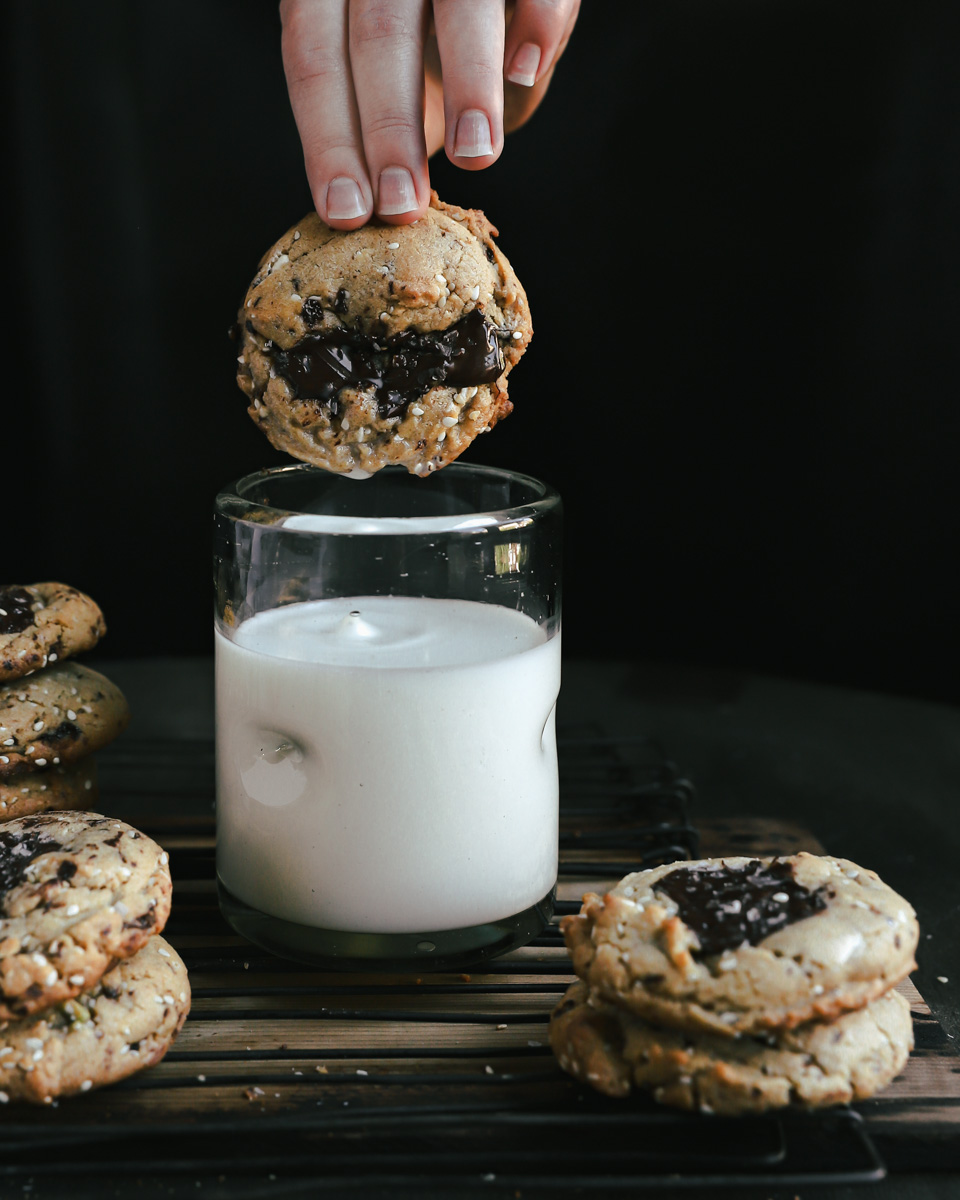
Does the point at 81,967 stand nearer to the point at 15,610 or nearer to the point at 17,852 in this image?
the point at 17,852

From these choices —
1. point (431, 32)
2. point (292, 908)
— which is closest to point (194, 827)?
point (292, 908)

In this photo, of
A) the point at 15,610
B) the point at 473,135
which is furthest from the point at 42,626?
the point at 473,135

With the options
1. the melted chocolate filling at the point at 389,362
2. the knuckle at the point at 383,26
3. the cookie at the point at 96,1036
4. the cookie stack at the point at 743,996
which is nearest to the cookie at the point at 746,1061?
the cookie stack at the point at 743,996

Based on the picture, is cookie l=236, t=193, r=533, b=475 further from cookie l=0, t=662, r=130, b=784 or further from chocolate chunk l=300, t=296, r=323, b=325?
cookie l=0, t=662, r=130, b=784

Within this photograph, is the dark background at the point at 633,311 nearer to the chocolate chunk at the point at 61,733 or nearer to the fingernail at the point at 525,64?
the fingernail at the point at 525,64

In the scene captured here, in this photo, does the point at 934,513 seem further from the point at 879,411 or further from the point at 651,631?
the point at 651,631

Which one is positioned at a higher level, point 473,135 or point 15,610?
point 473,135

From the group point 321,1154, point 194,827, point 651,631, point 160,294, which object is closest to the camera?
point 321,1154

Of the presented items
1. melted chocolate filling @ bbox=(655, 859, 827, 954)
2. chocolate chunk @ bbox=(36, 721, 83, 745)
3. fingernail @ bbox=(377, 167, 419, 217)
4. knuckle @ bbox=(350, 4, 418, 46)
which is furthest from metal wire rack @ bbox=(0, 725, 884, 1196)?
knuckle @ bbox=(350, 4, 418, 46)
